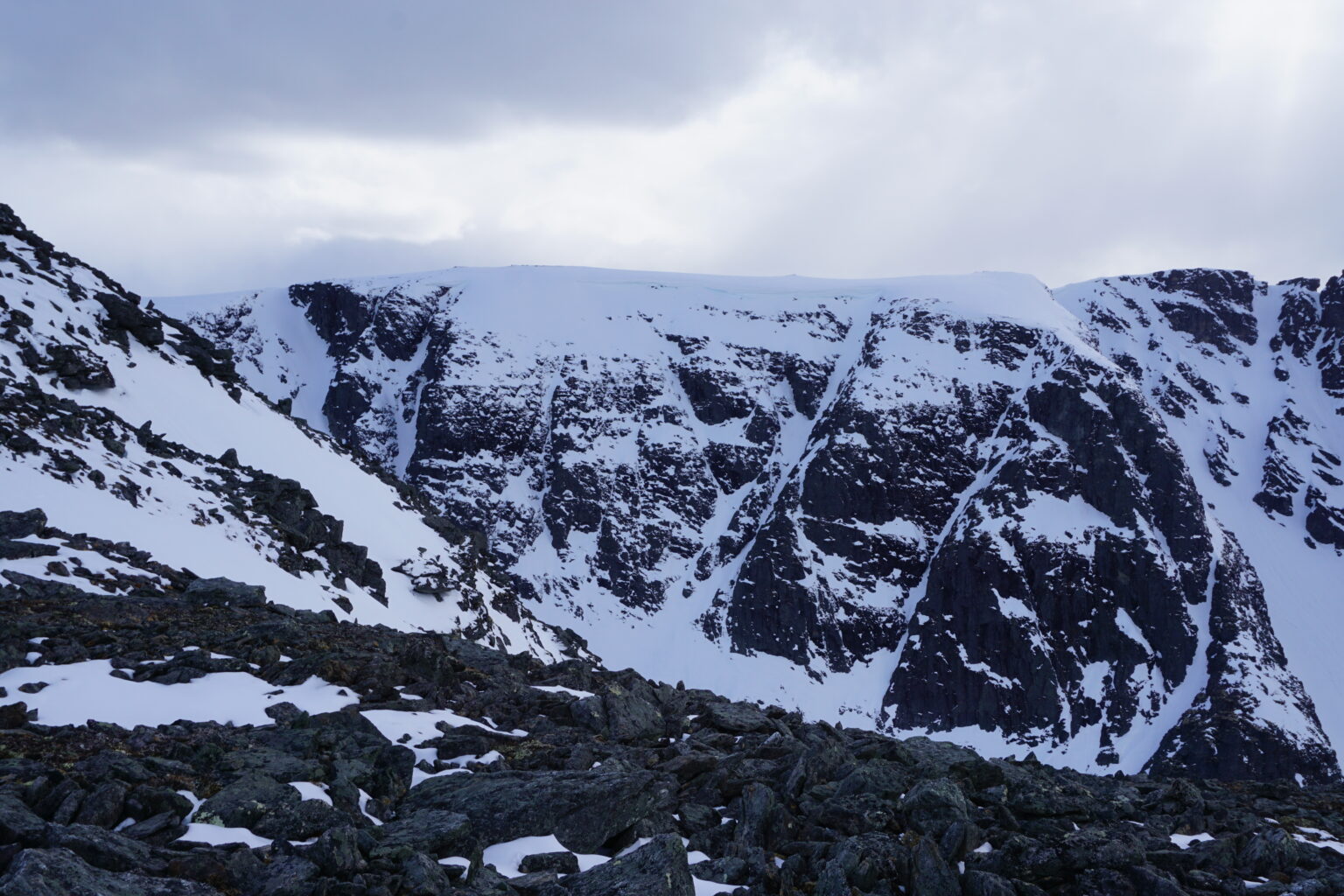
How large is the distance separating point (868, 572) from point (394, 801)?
13885 centimetres

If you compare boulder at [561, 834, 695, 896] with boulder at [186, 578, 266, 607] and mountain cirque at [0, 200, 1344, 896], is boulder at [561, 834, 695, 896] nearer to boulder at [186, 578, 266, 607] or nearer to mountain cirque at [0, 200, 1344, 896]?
mountain cirque at [0, 200, 1344, 896]

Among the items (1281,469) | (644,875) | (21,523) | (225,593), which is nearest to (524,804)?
(644,875)

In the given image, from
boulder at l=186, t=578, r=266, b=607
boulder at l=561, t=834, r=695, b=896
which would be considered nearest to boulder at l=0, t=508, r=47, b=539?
boulder at l=186, t=578, r=266, b=607

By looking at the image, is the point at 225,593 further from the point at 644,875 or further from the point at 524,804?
the point at 644,875

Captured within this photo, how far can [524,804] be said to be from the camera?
11.4 meters

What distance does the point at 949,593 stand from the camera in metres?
137

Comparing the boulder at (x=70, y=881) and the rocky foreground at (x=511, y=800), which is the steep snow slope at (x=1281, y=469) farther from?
the boulder at (x=70, y=881)

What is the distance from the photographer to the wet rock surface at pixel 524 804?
9258 millimetres

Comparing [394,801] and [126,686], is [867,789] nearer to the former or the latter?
[394,801]

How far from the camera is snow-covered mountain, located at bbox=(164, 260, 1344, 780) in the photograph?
128 meters

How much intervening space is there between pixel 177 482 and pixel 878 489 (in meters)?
128

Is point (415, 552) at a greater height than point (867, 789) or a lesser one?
lesser

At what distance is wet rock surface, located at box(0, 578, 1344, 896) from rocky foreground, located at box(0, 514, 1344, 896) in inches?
1.5

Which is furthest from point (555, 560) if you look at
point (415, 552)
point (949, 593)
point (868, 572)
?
point (415, 552)
